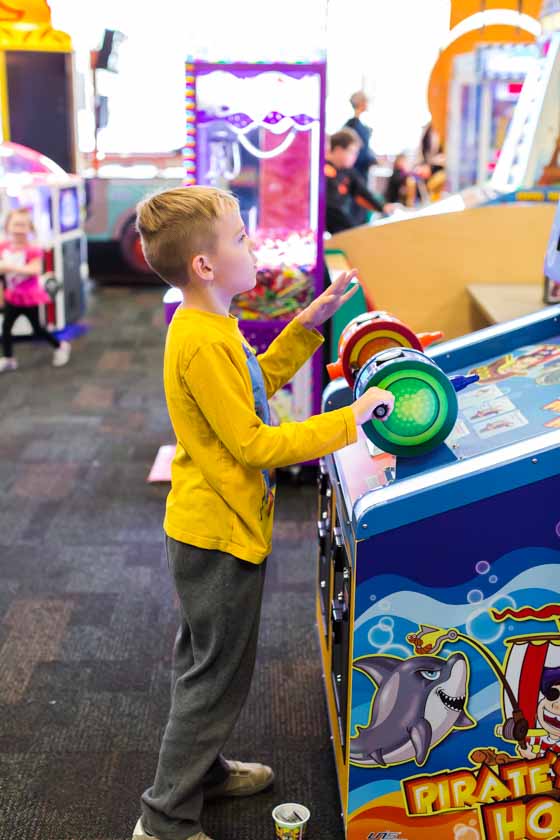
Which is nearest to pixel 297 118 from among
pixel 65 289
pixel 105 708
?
pixel 105 708

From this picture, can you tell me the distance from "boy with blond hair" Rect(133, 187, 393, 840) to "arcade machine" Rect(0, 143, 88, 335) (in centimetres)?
388

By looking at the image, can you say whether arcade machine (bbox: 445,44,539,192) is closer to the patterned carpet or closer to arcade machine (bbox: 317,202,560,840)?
the patterned carpet

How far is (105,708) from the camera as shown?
234 centimetres

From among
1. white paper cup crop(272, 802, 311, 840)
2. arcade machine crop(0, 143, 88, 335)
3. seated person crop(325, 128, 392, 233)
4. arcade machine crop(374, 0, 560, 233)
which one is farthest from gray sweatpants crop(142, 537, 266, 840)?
arcade machine crop(0, 143, 88, 335)

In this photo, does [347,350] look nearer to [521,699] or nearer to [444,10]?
[521,699]

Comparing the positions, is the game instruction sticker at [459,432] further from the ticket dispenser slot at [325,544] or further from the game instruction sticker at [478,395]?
the ticket dispenser slot at [325,544]

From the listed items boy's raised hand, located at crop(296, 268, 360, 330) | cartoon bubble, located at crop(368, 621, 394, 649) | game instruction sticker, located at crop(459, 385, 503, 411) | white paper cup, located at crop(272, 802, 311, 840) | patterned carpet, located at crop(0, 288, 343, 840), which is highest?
boy's raised hand, located at crop(296, 268, 360, 330)

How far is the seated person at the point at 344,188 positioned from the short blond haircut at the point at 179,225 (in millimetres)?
3664

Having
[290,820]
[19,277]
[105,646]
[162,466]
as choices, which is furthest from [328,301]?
[19,277]

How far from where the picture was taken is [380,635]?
62.0 inches

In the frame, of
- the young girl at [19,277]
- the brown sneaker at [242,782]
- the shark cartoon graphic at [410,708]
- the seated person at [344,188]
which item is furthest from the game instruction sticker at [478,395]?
the young girl at [19,277]

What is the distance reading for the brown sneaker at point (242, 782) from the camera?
2012 millimetres

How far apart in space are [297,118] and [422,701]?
2.43 m

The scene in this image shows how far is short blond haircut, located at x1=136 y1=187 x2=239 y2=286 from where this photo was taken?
158 centimetres
